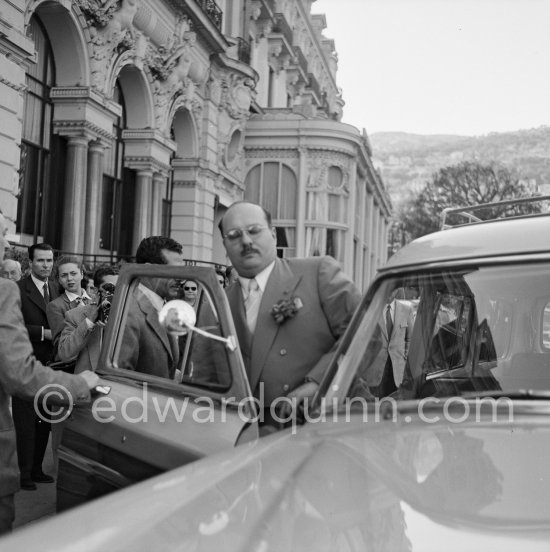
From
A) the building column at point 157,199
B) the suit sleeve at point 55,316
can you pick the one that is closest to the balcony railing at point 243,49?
the building column at point 157,199

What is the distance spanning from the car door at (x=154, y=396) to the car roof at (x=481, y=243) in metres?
0.75

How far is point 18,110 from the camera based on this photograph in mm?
12516

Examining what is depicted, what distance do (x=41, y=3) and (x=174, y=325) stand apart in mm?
12760

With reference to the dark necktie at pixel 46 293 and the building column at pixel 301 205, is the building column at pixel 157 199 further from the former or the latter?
the dark necktie at pixel 46 293

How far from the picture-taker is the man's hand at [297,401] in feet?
9.39

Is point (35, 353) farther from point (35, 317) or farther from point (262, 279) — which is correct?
point (262, 279)

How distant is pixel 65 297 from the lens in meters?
6.68

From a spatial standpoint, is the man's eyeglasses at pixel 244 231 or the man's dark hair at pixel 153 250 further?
the man's dark hair at pixel 153 250

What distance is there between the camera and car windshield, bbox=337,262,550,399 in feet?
9.40

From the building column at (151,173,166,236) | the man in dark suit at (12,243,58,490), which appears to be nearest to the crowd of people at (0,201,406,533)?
the man in dark suit at (12,243,58,490)

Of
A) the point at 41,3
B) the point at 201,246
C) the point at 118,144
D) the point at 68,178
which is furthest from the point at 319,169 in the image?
the point at 41,3

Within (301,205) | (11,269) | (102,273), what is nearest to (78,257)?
(11,269)

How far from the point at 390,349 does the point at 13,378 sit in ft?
5.36

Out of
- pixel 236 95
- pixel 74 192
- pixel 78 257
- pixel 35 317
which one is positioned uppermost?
pixel 236 95
